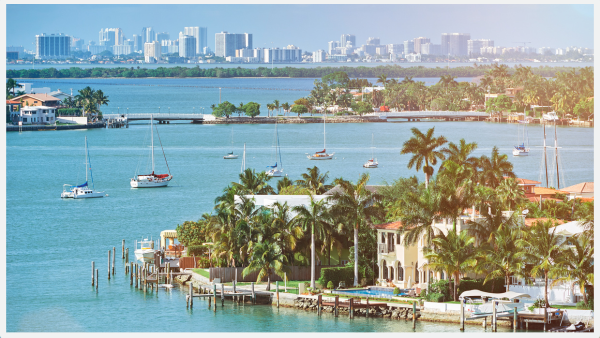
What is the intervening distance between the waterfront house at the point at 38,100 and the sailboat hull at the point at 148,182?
7426cm

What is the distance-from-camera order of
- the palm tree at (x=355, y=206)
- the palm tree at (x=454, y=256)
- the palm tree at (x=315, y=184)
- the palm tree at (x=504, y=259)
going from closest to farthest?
1. the palm tree at (x=454, y=256)
2. the palm tree at (x=504, y=259)
3. the palm tree at (x=355, y=206)
4. the palm tree at (x=315, y=184)

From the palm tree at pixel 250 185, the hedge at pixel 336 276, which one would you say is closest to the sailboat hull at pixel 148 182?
the palm tree at pixel 250 185

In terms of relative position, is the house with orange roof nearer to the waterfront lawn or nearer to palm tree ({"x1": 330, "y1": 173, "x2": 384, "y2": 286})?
palm tree ({"x1": 330, "y1": 173, "x2": 384, "y2": 286})

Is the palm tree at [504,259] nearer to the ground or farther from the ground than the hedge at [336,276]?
farther from the ground

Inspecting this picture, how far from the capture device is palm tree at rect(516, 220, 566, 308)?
32.7m

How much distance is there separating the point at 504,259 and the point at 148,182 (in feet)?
174

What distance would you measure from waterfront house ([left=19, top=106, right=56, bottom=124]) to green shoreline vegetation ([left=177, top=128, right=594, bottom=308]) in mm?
109562

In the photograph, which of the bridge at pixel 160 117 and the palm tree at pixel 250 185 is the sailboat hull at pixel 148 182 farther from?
the bridge at pixel 160 117

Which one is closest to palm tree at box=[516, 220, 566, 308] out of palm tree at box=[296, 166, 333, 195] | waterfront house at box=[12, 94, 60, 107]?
palm tree at box=[296, 166, 333, 195]

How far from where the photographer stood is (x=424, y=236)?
119ft

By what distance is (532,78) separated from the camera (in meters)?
180

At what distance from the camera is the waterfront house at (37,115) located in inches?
5822

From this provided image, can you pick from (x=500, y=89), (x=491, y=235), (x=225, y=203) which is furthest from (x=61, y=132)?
(x=491, y=235)

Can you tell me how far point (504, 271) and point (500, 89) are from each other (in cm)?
15430
